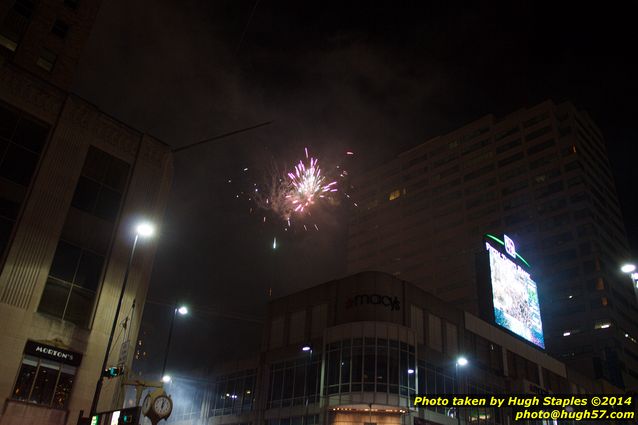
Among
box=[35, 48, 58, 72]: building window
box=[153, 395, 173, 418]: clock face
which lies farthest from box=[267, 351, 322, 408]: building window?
box=[35, 48, 58, 72]: building window

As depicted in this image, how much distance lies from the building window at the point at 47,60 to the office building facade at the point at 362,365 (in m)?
30.5

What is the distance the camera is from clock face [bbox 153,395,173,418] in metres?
24.8

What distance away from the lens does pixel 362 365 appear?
44.1m

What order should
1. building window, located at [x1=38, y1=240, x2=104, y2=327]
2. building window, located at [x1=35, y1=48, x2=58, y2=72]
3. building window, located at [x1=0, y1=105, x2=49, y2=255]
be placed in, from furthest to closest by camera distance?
building window, located at [x1=35, y1=48, x2=58, y2=72], building window, located at [x1=38, y1=240, x2=104, y2=327], building window, located at [x1=0, y1=105, x2=49, y2=255]

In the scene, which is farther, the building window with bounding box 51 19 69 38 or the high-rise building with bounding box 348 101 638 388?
the high-rise building with bounding box 348 101 638 388

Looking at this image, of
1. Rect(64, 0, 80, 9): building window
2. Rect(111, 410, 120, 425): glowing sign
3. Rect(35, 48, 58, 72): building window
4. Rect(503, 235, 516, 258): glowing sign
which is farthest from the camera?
Rect(503, 235, 516, 258): glowing sign

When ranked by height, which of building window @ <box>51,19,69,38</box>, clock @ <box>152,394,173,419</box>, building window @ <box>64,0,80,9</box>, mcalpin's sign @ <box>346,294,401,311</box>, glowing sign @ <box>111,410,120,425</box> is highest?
building window @ <box>64,0,80,9</box>

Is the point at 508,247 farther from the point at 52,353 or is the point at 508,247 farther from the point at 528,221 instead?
the point at 528,221

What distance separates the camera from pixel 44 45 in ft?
138

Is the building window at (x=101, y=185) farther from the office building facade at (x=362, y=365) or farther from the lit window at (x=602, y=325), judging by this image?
the lit window at (x=602, y=325)

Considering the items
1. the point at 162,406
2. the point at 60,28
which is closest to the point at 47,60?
the point at 60,28

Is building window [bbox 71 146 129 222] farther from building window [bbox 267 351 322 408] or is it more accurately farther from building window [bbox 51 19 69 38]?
building window [bbox 267 351 322 408]

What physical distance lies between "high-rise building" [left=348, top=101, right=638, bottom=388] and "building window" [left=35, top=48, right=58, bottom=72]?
90.8 metres

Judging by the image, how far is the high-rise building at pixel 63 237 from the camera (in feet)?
96.4
